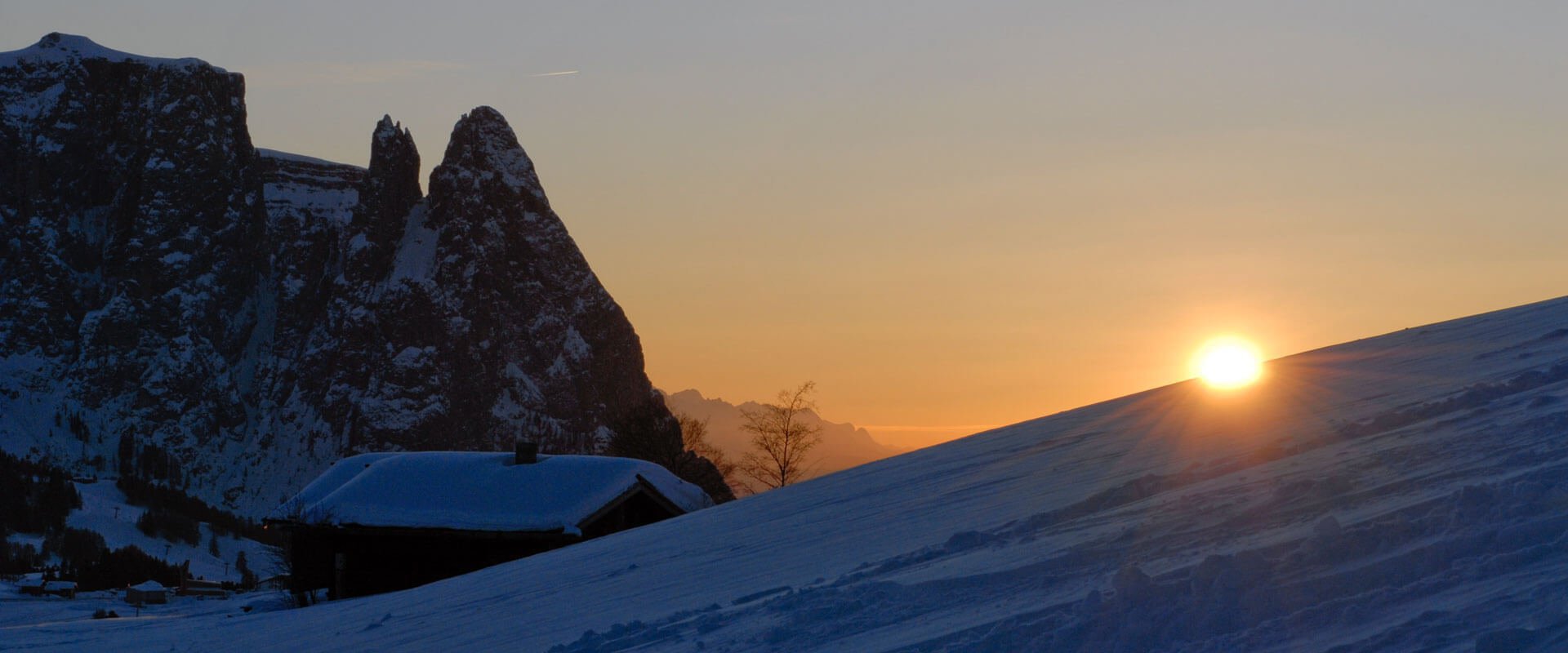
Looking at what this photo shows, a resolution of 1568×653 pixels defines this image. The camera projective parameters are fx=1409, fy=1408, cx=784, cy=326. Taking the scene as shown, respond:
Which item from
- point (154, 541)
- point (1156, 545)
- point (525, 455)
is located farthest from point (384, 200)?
point (1156, 545)

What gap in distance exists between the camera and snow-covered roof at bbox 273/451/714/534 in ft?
89.8

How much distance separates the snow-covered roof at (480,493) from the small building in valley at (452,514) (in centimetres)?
3

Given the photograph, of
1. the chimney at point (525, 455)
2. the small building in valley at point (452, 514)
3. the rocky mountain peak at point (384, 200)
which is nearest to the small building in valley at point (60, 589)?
the small building in valley at point (452, 514)

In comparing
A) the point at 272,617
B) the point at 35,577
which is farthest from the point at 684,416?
the point at 272,617

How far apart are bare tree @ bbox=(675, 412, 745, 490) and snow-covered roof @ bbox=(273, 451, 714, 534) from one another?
115 feet

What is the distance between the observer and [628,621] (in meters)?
6.99

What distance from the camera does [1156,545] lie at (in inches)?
224

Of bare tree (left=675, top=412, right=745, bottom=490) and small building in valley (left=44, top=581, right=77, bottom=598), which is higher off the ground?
bare tree (left=675, top=412, right=745, bottom=490)

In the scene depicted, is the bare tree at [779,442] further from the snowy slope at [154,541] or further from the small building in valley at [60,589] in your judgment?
the snowy slope at [154,541]

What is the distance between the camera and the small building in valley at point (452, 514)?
2730cm

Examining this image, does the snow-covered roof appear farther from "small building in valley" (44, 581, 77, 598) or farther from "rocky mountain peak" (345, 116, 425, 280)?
"rocky mountain peak" (345, 116, 425, 280)

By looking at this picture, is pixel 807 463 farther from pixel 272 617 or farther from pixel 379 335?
pixel 379 335

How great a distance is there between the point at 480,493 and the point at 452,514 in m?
1.01

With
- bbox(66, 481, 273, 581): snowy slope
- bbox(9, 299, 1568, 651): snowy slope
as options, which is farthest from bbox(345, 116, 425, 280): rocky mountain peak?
bbox(9, 299, 1568, 651): snowy slope
